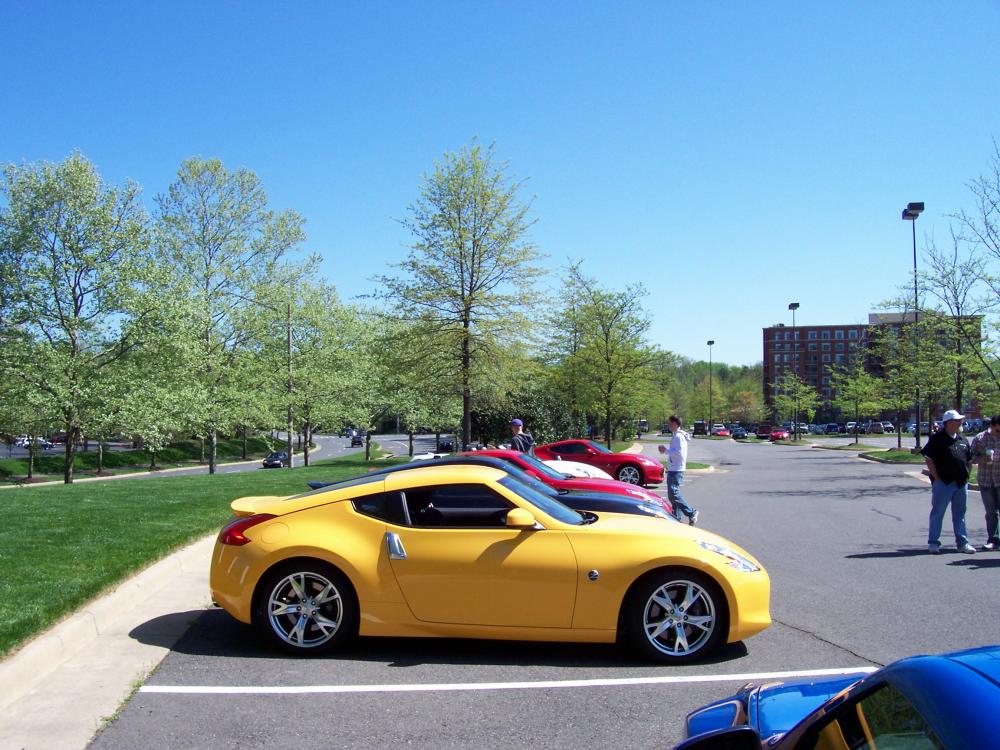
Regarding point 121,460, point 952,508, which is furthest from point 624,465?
point 121,460

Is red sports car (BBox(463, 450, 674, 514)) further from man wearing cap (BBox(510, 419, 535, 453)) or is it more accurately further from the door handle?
the door handle

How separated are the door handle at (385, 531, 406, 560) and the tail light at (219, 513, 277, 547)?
3.04 feet

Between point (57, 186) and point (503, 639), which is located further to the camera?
point (57, 186)

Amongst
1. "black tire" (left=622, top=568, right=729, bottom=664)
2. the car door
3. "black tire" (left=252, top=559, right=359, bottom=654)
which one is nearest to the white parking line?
"black tire" (left=622, top=568, right=729, bottom=664)

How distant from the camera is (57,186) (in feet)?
79.6

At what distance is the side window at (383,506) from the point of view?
5.73 meters

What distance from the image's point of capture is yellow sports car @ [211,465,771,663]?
17.6 feet

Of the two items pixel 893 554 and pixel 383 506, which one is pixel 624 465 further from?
pixel 383 506

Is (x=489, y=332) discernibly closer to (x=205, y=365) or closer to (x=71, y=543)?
(x=205, y=365)

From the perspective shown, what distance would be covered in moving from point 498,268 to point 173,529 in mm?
16480

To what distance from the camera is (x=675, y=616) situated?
541cm

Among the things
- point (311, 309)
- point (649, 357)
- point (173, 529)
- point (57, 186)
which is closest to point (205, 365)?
point (311, 309)

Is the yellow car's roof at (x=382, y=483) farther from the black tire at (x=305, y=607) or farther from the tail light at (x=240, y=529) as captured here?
the black tire at (x=305, y=607)

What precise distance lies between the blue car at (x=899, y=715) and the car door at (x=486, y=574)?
286 cm
